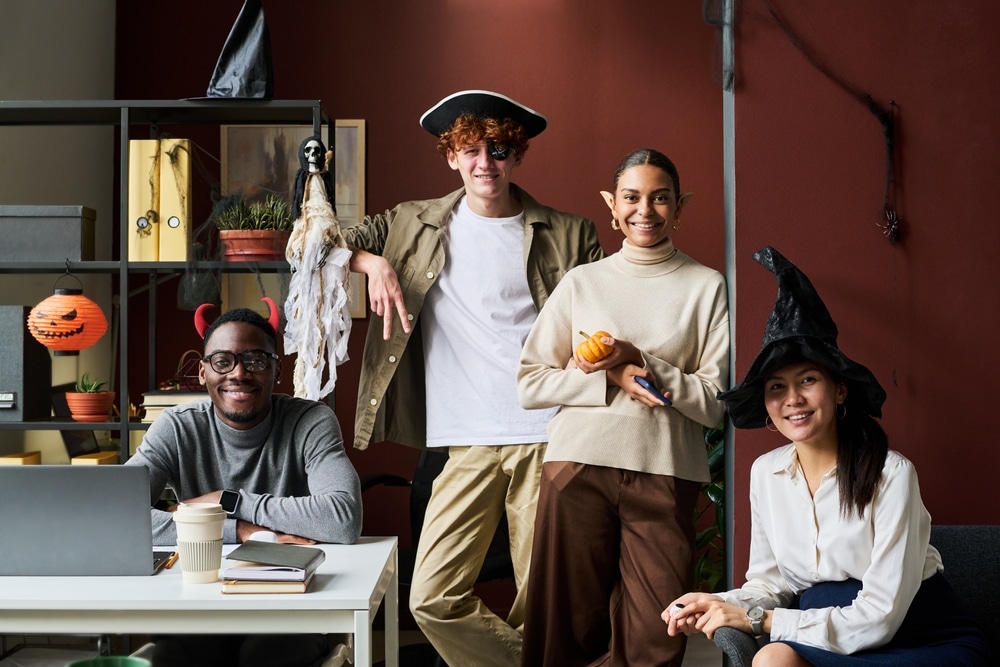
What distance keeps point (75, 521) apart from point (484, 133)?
5.10 feet

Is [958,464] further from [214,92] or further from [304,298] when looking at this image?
[214,92]

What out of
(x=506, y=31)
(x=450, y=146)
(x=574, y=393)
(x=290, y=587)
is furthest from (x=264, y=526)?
(x=506, y=31)

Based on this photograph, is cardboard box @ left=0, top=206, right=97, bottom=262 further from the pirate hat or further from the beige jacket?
the pirate hat

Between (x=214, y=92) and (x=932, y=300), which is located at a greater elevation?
(x=214, y=92)

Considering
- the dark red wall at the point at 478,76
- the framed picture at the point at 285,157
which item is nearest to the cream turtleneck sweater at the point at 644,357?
the dark red wall at the point at 478,76

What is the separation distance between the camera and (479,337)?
3.05m

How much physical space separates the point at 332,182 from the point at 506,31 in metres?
1.56

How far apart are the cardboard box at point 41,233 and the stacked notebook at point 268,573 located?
1.86 m

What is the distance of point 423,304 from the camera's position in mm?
3113

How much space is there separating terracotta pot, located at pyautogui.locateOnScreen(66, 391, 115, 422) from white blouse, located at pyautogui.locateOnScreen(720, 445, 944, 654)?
7.11 ft

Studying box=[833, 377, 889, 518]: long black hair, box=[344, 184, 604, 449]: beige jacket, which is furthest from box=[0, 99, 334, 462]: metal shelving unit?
box=[833, 377, 889, 518]: long black hair

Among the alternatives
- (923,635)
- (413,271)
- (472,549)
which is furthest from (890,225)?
(472,549)

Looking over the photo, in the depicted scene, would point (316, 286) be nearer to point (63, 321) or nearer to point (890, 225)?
point (63, 321)

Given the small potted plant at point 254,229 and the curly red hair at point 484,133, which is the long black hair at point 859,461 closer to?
the curly red hair at point 484,133
